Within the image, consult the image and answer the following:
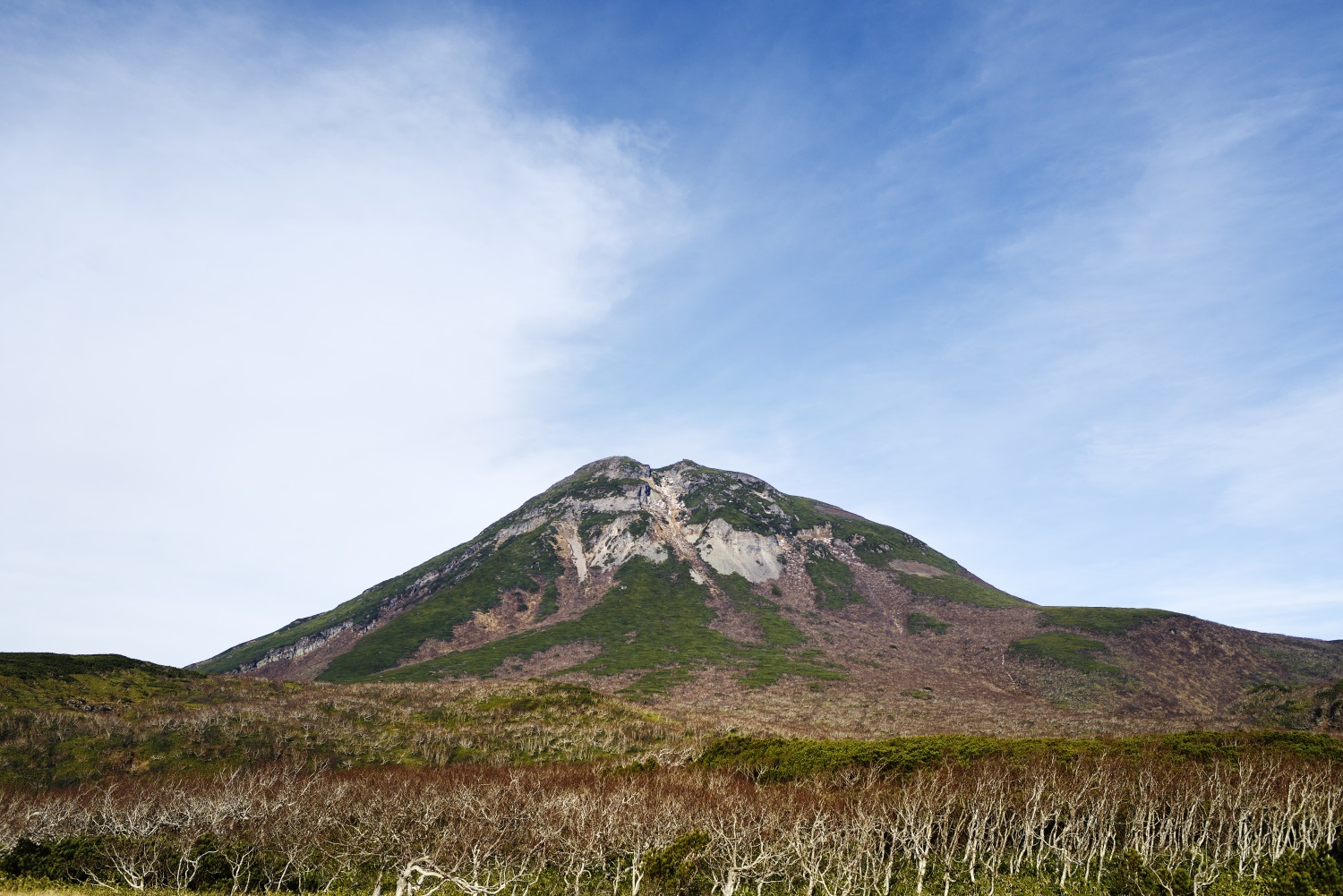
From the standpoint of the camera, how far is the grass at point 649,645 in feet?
445

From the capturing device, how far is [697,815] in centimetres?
3712

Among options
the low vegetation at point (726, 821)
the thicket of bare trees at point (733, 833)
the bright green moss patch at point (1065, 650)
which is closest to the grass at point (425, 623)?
the low vegetation at point (726, 821)

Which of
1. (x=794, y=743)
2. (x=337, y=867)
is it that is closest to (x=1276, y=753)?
(x=794, y=743)

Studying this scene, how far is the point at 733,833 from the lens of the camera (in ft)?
107

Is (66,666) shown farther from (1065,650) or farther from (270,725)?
(1065,650)

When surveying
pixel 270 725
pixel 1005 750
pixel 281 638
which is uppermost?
pixel 1005 750

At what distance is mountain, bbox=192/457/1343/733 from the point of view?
4481 inches

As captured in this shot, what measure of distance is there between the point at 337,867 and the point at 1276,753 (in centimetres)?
5660

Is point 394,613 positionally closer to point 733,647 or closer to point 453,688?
point 733,647

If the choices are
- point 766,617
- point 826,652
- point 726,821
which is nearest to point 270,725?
point 726,821

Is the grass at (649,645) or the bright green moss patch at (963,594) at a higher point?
the bright green moss patch at (963,594)

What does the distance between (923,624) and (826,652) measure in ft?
116

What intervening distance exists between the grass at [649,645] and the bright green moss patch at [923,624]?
32284 millimetres

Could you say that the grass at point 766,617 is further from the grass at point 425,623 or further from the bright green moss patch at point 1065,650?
the grass at point 425,623
